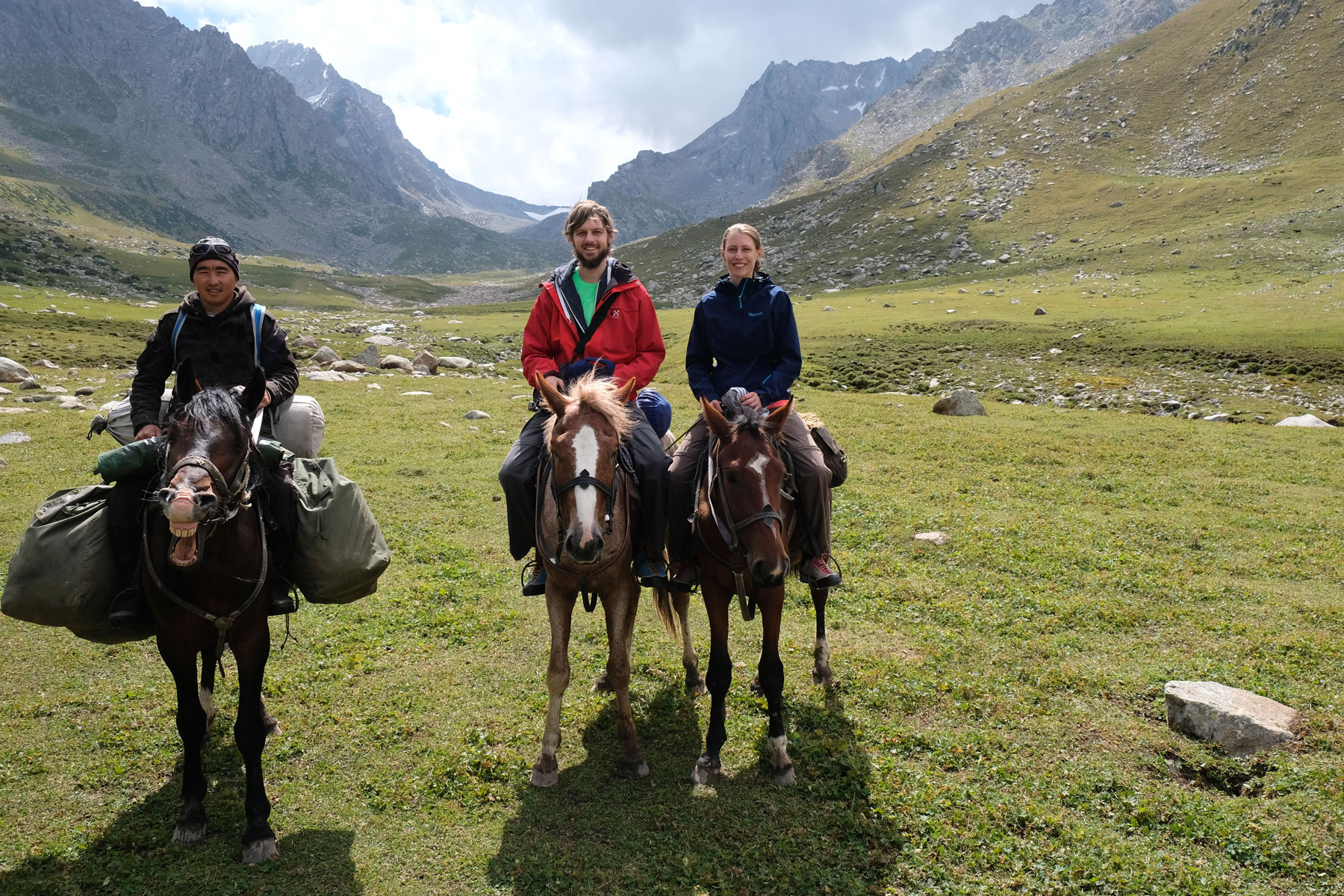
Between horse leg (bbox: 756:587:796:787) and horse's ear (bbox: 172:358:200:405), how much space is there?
489 cm

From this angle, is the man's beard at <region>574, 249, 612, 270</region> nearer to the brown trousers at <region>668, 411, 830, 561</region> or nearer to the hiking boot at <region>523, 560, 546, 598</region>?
A: the brown trousers at <region>668, 411, 830, 561</region>

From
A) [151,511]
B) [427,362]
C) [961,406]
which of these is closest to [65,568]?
→ [151,511]

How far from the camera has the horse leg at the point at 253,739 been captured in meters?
5.29

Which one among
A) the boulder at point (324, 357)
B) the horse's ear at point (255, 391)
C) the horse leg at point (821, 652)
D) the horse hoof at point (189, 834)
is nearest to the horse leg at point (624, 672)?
the horse leg at point (821, 652)

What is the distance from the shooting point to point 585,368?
22.6ft

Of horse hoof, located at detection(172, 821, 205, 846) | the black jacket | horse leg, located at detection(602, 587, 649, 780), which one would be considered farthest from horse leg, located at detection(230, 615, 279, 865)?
horse leg, located at detection(602, 587, 649, 780)

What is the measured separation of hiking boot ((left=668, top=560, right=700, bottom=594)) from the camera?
666cm

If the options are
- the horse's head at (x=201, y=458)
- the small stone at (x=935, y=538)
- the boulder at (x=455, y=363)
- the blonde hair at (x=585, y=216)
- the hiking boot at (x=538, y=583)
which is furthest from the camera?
the boulder at (x=455, y=363)

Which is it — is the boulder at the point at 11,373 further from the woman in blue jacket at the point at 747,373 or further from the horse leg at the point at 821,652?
the horse leg at the point at 821,652

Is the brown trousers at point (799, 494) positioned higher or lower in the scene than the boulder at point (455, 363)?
lower

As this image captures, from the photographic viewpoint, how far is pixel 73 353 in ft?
108

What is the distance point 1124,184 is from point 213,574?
11564cm

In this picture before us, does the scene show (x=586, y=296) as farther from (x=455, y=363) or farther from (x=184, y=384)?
(x=455, y=363)

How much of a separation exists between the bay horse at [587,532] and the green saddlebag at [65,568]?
326cm
